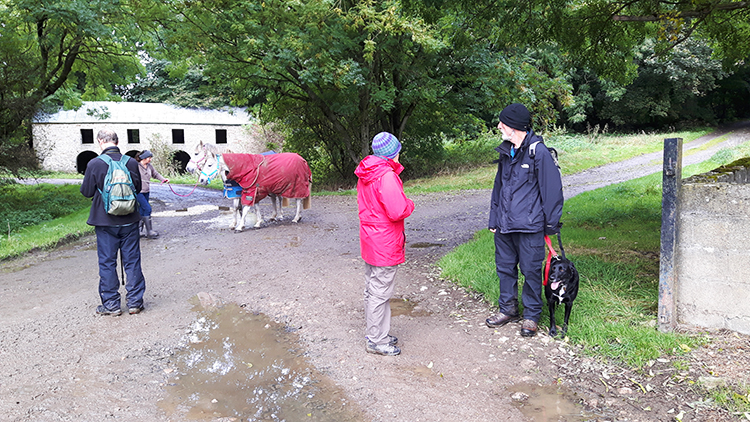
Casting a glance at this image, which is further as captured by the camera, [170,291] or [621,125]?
[621,125]

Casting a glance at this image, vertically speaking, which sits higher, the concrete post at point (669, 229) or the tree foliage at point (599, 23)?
the tree foliage at point (599, 23)

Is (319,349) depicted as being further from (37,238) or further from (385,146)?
(37,238)

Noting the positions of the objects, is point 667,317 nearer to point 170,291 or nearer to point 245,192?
point 170,291

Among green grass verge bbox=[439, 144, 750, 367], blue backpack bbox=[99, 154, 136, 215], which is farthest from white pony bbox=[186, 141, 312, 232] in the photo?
blue backpack bbox=[99, 154, 136, 215]

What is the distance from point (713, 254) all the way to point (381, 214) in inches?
113

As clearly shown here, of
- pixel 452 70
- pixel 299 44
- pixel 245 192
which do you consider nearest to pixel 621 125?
pixel 452 70

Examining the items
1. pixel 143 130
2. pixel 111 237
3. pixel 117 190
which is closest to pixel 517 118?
pixel 117 190

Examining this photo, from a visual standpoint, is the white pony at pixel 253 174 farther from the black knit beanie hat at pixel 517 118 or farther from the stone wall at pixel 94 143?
the stone wall at pixel 94 143

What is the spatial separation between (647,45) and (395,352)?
36.4 metres

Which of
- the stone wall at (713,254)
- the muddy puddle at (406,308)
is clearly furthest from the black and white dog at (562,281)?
the muddy puddle at (406,308)

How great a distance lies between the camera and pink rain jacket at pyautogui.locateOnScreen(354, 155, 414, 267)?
14.6ft

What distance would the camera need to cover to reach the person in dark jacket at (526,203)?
466 centimetres

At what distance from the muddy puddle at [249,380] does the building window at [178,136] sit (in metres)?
41.0

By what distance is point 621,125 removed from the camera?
42062 millimetres
